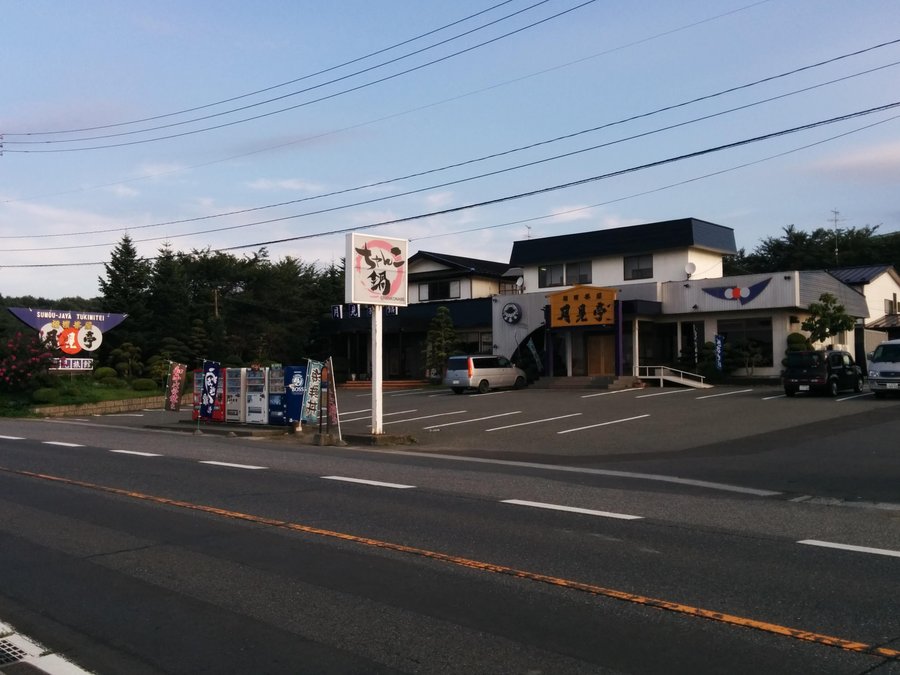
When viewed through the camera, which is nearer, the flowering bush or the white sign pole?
the white sign pole

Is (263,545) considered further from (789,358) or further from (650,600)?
(789,358)

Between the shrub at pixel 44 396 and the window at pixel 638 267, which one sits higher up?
the window at pixel 638 267

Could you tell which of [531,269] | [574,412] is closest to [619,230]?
[531,269]

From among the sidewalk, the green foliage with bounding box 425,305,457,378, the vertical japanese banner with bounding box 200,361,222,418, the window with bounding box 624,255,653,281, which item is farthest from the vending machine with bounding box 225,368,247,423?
the window with bounding box 624,255,653,281

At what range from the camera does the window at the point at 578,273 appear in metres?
44.2

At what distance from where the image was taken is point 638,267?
140 ft

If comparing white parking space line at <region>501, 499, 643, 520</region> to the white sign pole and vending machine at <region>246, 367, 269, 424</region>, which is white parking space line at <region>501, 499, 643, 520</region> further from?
vending machine at <region>246, 367, 269, 424</region>

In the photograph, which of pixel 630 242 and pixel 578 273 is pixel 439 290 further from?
pixel 630 242

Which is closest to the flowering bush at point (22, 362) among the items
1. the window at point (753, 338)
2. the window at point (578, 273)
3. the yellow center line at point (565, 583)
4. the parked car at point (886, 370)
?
the window at point (578, 273)

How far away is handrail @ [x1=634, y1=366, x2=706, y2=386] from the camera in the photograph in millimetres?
38094

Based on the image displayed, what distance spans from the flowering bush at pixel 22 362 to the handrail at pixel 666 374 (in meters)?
26.4

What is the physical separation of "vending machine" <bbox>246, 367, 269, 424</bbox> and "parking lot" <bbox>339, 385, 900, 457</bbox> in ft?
8.30

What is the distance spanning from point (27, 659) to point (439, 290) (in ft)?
155

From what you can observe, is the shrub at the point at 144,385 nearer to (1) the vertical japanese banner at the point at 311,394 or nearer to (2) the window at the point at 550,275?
(1) the vertical japanese banner at the point at 311,394
